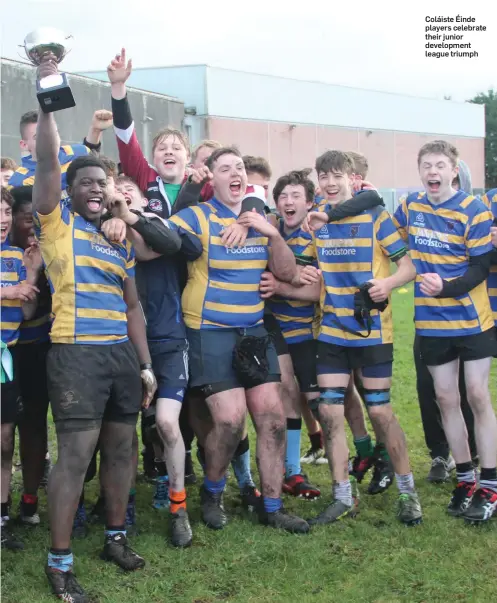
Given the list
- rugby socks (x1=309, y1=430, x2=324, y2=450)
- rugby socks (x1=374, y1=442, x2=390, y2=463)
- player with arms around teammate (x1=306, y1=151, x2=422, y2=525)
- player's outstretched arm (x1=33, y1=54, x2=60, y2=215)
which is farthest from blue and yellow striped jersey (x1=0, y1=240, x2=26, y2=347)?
rugby socks (x1=309, y1=430, x2=324, y2=450)

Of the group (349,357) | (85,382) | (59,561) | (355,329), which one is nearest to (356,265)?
(355,329)

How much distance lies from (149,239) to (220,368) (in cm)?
90

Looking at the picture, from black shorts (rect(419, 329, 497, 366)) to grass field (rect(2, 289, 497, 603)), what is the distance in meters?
0.98

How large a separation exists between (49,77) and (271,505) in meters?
2.78

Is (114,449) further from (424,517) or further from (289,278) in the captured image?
(424,517)

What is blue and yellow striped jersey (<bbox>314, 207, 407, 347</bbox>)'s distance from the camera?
16.7 ft

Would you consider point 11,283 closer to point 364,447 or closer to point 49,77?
point 49,77

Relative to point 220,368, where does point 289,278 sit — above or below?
above

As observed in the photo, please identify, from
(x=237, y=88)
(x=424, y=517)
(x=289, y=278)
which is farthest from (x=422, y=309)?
(x=237, y=88)

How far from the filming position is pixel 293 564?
4.34 meters

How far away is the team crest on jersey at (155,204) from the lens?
5.21m

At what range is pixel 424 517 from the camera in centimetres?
498

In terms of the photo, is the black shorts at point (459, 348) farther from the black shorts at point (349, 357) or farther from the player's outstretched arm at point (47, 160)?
the player's outstretched arm at point (47, 160)

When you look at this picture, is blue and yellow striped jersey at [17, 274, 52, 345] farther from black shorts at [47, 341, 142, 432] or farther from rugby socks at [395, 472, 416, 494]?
rugby socks at [395, 472, 416, 494]
